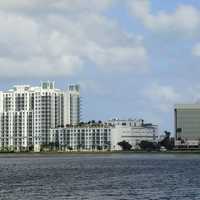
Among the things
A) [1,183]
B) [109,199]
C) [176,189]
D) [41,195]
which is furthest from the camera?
[1,183]

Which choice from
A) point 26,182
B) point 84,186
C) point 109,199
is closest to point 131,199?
point 109,199

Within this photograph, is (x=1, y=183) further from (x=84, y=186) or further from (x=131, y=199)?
(x=131, y=199)

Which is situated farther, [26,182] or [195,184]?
[26,182]

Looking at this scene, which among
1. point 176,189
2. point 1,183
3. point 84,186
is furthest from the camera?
point 1,183

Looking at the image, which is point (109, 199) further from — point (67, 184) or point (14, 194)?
point (67, 184)

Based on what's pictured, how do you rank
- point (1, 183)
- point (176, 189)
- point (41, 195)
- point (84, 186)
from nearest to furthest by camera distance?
point (41, 195), point (176, 189), point (84, 186), point (1, 183)

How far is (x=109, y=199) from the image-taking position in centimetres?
5838

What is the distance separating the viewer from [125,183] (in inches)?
3051

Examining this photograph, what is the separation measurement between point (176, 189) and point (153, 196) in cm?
755

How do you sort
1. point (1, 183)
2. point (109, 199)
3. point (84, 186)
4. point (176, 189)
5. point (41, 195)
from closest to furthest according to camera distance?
point (109, 199) < point (41, 195) < point (176, 189) < point (84, 186) < point (1, 183)

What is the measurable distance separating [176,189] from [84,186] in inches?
426

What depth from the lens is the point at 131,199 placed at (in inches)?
2299

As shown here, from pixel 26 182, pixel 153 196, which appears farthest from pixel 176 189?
pixel 26 182

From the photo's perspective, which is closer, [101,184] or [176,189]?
[176,189]
